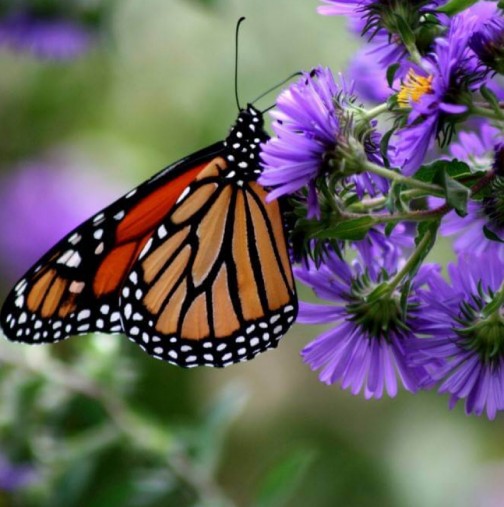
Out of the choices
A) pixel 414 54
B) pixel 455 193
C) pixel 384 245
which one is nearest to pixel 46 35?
pixel 384 245

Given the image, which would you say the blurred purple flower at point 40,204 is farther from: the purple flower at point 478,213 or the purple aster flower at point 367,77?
the purple flower at point 478,213

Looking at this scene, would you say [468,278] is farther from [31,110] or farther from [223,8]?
[31,110]

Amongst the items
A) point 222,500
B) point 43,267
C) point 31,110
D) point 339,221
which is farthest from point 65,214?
point 339,221

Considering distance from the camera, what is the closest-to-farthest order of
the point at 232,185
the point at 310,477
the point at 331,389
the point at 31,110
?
the point at 232,185, the point at 310,477, the point at 331,389, the point at 31,110

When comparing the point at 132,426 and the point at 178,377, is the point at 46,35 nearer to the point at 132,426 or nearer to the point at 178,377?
the point at 132,426

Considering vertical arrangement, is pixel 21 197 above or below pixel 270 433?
above

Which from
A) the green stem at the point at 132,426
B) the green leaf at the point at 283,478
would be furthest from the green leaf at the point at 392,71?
the green stem at the point at 132,426
